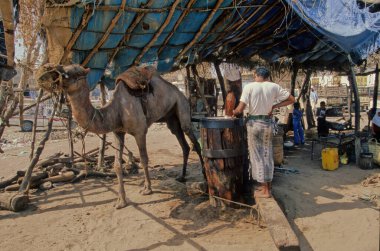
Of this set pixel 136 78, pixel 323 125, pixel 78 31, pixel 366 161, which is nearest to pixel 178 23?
pixel 136 78

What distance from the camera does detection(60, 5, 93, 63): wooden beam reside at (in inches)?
201

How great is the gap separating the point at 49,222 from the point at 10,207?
0.91 metres

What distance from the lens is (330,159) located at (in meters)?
7.86

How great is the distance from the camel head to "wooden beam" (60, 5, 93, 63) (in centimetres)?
89

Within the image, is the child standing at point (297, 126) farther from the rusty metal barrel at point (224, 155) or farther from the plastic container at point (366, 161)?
the rusty metal barrel at point (224, 155)

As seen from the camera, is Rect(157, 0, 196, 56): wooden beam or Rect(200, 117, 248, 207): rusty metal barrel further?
Rect(157, 0, 196, 56): wooden beam

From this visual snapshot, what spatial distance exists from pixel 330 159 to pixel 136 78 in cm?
484

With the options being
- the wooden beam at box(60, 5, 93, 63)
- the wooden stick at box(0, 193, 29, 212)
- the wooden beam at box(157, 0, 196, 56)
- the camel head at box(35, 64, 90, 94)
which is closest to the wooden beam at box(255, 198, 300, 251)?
the camel head at box(35, 64, 90, 94)

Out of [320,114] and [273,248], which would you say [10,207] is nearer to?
[273,248]

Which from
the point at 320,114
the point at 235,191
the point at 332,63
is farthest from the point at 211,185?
the point at 332,63

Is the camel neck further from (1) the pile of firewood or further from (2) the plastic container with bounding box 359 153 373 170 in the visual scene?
(2) the plastic container with bounding box 359 153 373 170

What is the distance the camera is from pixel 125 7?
17.5ft

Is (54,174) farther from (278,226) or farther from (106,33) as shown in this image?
(278,226)

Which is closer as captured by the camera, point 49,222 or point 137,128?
point 49,222
